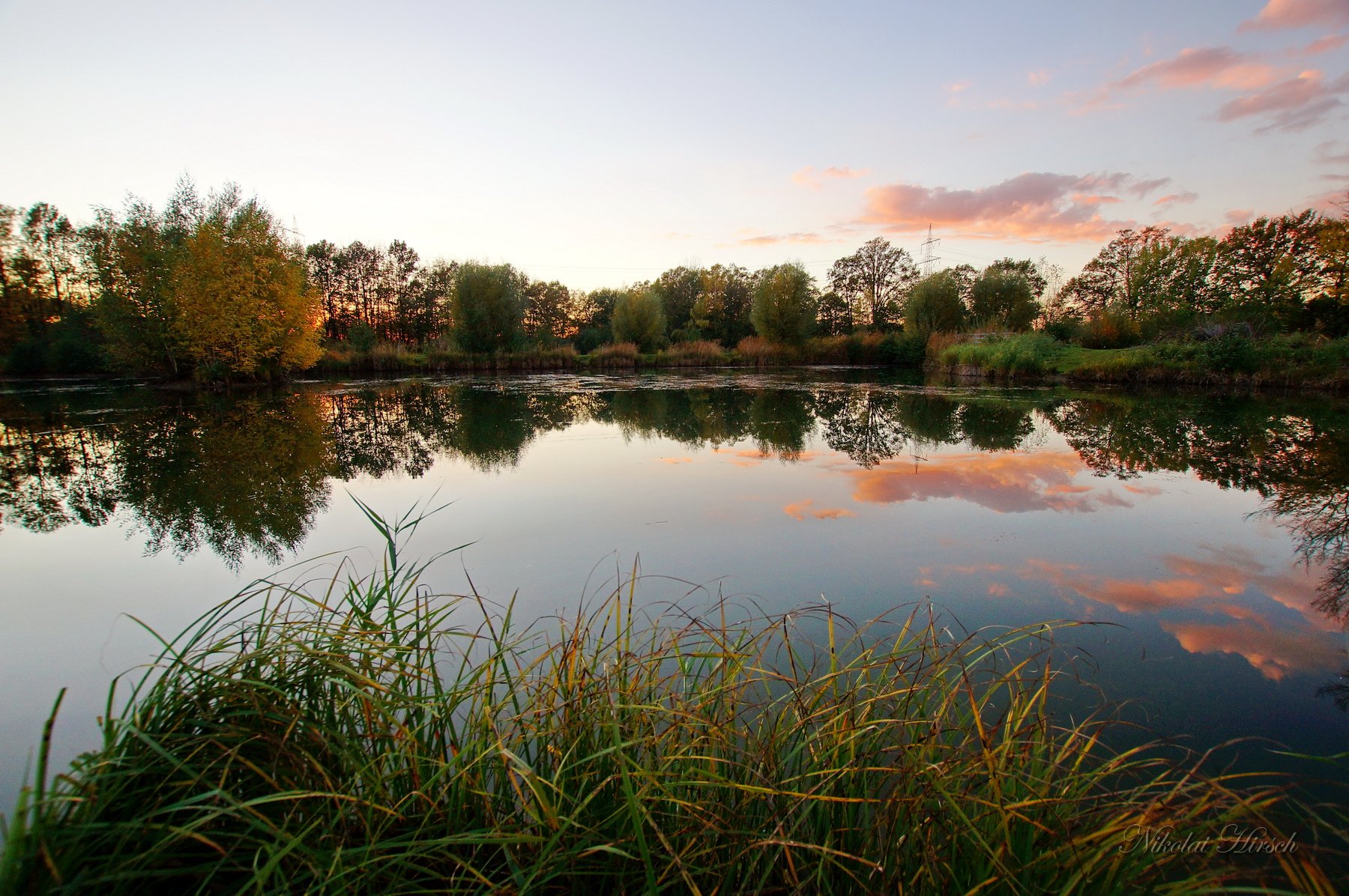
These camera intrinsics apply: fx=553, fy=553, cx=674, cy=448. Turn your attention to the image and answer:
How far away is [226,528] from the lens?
4.72m

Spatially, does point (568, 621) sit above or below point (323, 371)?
below

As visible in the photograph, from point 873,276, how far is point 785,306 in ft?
69.3

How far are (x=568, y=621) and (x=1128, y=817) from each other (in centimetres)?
235

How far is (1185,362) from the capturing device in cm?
1698

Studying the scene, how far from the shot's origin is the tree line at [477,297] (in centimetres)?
1834

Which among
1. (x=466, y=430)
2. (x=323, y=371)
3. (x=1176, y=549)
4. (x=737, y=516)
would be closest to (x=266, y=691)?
(x=737, y=516)

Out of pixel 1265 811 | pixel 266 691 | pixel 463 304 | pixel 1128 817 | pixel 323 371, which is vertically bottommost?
pixel 1265 811

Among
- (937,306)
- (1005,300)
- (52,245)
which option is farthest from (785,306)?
(52,245)

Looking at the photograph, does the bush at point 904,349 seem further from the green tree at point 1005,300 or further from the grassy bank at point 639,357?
the green tree at point 1005,300

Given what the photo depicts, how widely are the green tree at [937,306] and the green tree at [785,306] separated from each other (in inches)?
239

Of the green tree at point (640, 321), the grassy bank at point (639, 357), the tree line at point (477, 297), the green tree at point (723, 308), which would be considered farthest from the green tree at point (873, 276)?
the green tree at point (640, 321)

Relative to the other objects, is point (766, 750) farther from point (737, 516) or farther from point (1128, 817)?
point (737, 516)

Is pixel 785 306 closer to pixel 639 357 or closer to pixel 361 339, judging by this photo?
pixel 639 357

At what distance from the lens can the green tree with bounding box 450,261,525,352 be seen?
99.6 ft
